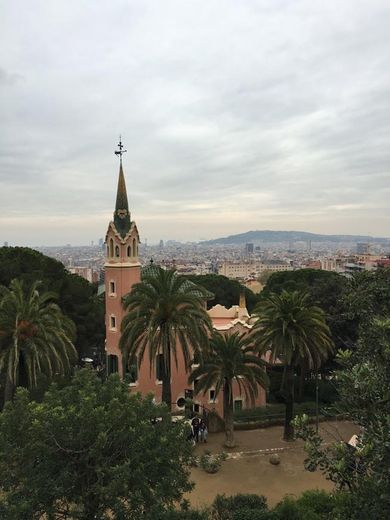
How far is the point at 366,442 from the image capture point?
7.28 meters

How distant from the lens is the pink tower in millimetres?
27250

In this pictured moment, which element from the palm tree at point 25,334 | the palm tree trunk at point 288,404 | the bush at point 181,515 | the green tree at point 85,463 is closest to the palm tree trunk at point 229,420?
the palm tree trunk at point 288,404

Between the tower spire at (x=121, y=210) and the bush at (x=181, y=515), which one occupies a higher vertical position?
the tower spire at (x=121, y=210)

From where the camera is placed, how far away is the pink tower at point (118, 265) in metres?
27.2

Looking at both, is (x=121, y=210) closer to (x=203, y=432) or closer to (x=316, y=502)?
(x=203, y=432)

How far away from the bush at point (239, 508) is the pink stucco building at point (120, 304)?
12.6 m

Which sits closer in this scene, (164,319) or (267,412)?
(164,319)

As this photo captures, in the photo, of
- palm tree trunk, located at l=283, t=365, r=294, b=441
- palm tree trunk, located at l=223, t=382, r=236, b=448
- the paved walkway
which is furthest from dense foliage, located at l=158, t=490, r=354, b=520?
palm tree trunk, located at l=223, t=382, r=236, b=448

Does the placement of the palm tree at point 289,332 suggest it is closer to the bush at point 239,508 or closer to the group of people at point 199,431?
the group of people at point 199,431

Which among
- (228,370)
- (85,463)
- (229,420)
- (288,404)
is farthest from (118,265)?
(85,463)

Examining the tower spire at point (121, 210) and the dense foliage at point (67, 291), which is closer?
the tower spire at point (121, 210)

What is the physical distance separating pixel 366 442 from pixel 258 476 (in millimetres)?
13085

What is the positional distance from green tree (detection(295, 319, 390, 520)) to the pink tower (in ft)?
64.0

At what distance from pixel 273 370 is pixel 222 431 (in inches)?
432
